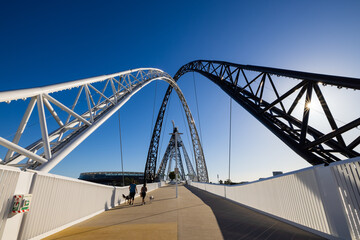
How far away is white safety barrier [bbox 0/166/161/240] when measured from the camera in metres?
4.00

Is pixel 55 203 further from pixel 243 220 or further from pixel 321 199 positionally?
pixel 321 199


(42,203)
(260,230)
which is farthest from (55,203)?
(260,230)

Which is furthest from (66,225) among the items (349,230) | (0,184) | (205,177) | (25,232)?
(205,177)

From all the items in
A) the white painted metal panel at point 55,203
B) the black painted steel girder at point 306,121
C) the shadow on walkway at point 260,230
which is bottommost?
the shadow on walkway at point 260,230

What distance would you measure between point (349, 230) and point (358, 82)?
3.75 metres

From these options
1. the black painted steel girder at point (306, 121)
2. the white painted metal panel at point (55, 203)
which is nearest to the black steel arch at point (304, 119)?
the black painted steel girder at point (306, 121)

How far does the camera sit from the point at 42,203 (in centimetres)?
495

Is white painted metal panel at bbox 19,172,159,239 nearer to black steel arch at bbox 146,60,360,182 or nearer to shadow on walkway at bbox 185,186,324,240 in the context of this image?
shadow on walkway at bbox 185,186,324,240

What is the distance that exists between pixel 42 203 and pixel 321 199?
26.3ft

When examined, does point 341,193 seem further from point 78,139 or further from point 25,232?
point 78,139

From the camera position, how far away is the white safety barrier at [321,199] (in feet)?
11.1

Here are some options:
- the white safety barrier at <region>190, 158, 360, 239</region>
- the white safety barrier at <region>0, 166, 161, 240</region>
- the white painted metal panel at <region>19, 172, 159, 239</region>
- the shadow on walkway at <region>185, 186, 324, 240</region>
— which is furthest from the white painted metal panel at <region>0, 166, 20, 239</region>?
the white safety barrier at <region>190, 158, 360, 239</region>

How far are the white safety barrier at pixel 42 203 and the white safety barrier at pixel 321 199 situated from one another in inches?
310

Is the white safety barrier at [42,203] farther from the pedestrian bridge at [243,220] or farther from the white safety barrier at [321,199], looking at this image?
the white safety barrier at [321,199]
